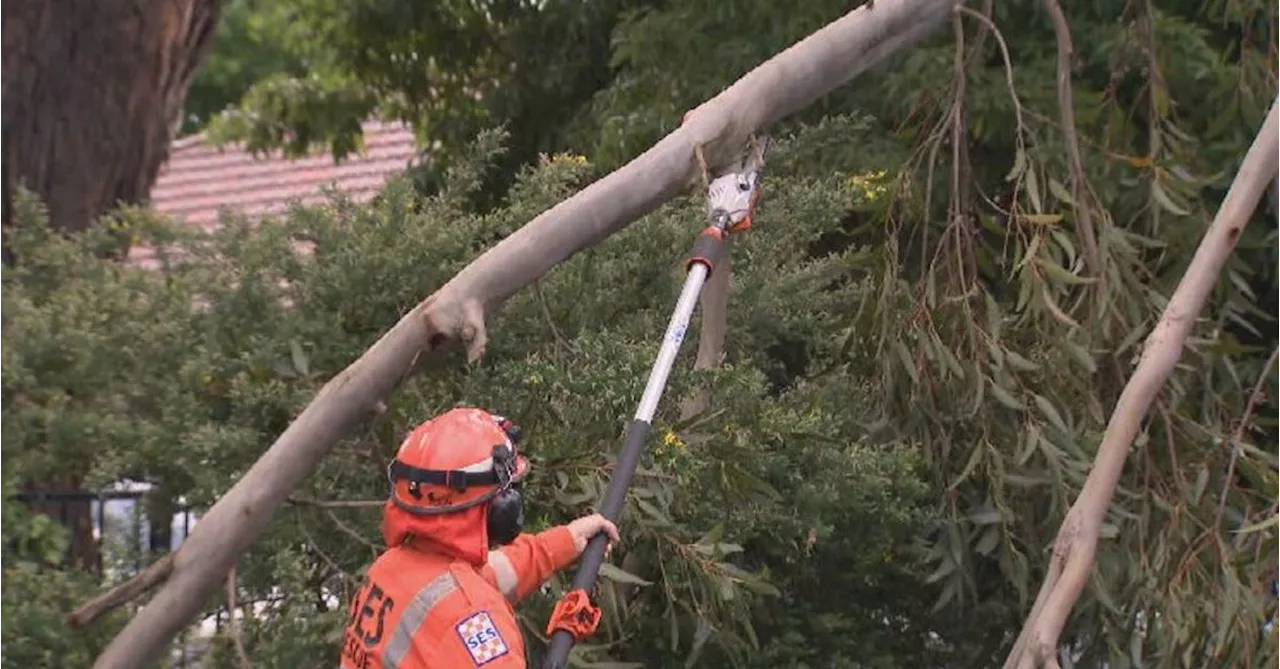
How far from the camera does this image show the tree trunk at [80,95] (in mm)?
9117

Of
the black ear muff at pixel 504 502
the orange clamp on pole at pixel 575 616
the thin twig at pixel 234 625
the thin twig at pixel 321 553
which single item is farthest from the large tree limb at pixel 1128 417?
the thin twig at pixel 234 625

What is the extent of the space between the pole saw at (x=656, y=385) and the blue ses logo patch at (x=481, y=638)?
194mm

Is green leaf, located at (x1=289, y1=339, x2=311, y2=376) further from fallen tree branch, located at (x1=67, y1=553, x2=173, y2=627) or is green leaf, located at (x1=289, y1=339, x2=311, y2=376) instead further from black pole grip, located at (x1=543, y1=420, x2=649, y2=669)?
black pole grip, located at (x1=543, y1=420, x2=649, y2=669)

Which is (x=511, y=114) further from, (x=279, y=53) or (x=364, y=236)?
(x=279, y=53)

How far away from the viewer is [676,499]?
6.31 metres

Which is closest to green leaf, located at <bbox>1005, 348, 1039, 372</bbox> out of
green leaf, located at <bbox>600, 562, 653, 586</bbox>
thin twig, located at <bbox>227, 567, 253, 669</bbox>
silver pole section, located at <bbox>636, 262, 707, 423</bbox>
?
green leaf, located at <bbox>600, 562, 653, 586</bbox>

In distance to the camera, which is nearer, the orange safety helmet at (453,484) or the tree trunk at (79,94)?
the orange safety helmet at (453,484)

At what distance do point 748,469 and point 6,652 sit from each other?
2.23m

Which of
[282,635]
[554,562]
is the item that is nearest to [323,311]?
[282,635]

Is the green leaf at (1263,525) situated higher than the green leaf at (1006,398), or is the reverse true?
the green leaf at (1006,398)

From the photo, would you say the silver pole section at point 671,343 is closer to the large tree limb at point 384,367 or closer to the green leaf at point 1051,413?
the large tree limb at point 384,367

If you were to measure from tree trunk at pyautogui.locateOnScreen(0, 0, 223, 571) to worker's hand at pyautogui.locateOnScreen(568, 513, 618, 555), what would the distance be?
463 cm

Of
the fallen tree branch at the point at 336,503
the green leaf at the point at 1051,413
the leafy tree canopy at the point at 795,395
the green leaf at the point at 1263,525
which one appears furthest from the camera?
the green leaf at the point at 1051,413

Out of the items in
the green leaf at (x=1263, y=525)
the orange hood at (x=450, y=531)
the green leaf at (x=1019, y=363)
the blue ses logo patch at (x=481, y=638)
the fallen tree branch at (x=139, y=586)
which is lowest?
the green leaf at (x=1263, y=525)
